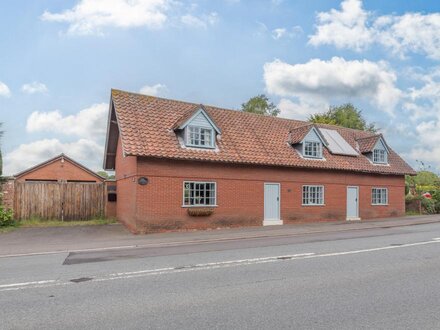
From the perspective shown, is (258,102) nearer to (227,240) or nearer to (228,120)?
(228,120)

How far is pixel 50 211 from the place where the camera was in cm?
1981

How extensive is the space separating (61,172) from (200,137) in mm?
20049

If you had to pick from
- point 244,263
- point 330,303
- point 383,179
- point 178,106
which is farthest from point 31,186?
point 383,179

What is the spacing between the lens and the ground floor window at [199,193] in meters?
17.8

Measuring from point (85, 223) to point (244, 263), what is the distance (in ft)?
42.5

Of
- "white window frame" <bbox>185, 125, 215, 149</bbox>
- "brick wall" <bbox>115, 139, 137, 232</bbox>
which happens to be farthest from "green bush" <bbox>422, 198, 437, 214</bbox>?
"brick wall" <bbox>115, 139, 137, 232</bbox>

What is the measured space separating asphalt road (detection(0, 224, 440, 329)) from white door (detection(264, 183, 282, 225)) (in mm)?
9069

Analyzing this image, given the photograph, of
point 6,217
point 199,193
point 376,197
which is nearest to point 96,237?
point 199,193

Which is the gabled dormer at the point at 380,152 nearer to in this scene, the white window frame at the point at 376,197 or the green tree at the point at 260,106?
the white window frame at the point at 376,197

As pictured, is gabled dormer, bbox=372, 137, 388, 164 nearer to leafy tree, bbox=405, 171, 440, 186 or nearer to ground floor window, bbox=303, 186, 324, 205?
ground floor window, bbox=303, 186, 324, 205

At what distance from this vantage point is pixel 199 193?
716 inches

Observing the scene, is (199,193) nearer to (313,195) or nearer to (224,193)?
(224,193)

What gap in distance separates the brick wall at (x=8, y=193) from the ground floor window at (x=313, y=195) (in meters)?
15.3

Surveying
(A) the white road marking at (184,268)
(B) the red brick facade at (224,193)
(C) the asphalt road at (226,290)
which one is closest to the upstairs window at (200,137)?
(B) the red brick facade at (224,193)
